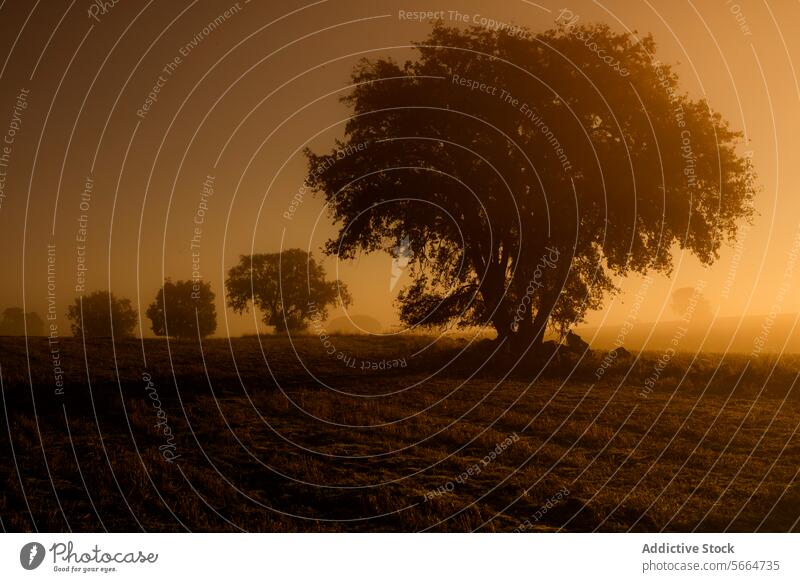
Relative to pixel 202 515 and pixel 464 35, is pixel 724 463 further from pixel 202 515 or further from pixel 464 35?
pixel 464 35

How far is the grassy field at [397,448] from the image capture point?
517 inches

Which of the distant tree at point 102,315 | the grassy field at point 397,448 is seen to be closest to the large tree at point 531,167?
the grassy field at point 397,448

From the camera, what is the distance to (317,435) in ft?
61.2

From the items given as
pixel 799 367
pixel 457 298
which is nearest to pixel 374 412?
pixel 457 298

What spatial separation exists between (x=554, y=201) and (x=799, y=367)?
37.2ft
